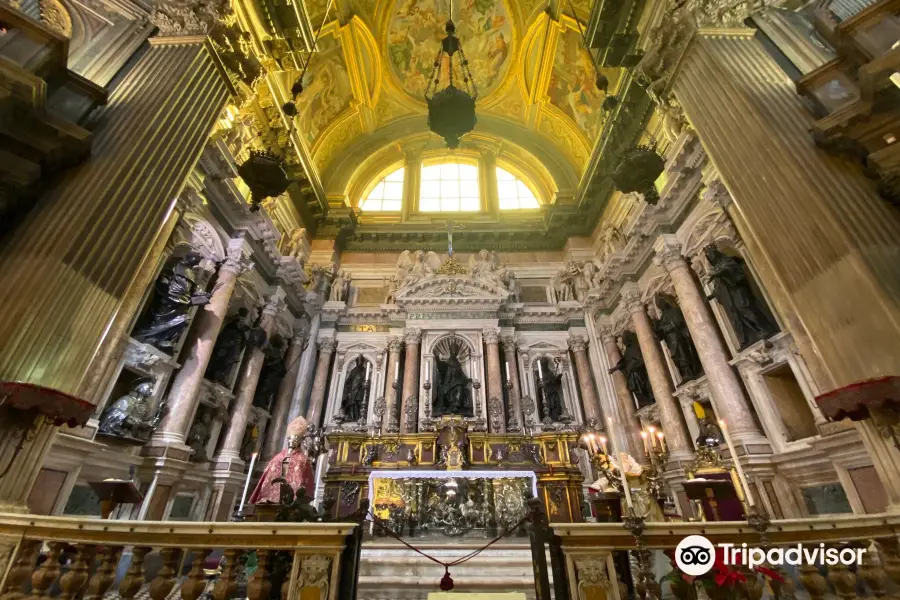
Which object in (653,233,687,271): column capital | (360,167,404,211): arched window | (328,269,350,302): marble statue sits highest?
(360,167,404,211): arched window

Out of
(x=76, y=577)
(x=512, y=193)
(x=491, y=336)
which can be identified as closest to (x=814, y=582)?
(x=76, y=577)

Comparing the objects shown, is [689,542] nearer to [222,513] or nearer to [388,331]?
[222,513]

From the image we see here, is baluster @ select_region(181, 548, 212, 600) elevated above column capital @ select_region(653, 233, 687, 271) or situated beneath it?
situated beneath

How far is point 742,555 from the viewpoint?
2.56 meters

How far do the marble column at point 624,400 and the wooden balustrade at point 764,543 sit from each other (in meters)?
A: 8.29

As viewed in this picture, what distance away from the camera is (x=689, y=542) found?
2555 mm

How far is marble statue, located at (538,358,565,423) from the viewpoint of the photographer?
1219 centimetres

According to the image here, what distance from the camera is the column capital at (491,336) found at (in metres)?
12.7

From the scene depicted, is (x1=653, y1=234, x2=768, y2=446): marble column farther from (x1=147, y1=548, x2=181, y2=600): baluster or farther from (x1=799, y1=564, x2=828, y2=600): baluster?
(x1=147, y1=548, x2=181, y2=600): baluster

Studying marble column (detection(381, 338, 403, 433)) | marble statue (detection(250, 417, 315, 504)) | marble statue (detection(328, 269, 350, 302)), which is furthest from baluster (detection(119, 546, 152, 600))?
marble statue (detection(328, 269, 350, 302))

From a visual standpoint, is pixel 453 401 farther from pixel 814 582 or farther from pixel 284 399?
pixel 814 582

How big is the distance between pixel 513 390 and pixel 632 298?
4.32 metres

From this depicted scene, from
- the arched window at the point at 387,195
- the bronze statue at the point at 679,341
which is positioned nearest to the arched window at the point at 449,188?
the arched window at the point at 387,195

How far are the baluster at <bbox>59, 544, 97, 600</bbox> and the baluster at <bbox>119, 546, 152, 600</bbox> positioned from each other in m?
0.32
